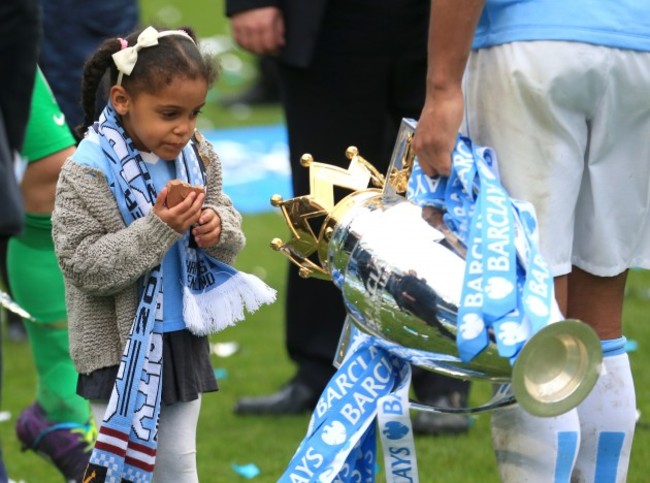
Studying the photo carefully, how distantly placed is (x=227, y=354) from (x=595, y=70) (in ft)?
9.61

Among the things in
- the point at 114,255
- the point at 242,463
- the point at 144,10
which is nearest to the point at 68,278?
the point at 114,255

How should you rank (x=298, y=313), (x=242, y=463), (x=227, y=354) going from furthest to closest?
(x=227, y=354), (x=298, y=313), (x=242, y=463)

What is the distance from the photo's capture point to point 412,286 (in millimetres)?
2793

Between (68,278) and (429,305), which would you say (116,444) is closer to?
(68,278)

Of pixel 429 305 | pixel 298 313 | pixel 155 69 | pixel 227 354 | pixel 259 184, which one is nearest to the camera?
pixel 429 305

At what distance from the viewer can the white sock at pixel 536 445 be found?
119 inches

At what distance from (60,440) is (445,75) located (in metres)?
1.65

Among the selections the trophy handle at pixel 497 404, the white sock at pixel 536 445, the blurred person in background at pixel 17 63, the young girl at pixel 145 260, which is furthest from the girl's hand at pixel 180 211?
the white sock at pixel 536 445

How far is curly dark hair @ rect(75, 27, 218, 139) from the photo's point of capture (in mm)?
2957

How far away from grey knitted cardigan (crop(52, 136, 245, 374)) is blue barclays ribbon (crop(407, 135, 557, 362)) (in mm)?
525

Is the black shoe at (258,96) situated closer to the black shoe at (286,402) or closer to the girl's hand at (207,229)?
the black shoe at (286,402)

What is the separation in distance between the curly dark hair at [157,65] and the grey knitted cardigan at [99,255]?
211 millimetres

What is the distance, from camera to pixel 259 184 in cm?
870

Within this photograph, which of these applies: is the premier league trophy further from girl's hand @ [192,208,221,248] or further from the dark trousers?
the dark trousers
